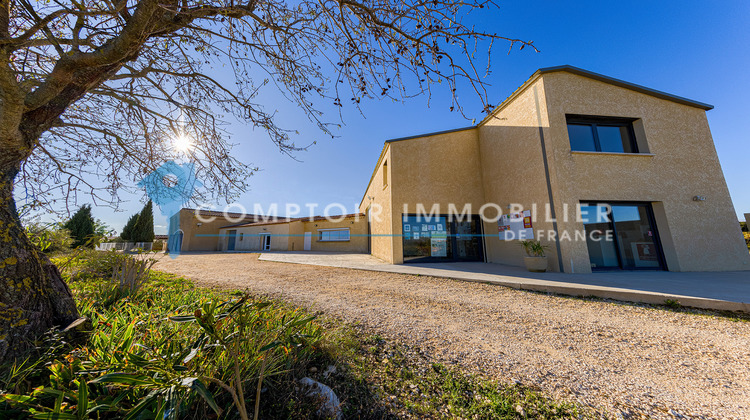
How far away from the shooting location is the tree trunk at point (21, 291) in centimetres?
134

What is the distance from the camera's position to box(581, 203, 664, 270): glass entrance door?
6.15 m

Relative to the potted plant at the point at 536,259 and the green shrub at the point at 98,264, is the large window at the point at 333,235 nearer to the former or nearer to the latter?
the potted plant at the point at 536,259

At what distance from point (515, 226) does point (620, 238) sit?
2399mm

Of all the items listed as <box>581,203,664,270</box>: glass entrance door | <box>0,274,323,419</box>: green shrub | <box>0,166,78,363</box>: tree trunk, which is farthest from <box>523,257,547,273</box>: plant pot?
<box>0,166,78,363</box>: tree trunk

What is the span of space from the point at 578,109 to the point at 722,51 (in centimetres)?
306

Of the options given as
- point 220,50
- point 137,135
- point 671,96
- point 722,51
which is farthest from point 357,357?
point 671,96

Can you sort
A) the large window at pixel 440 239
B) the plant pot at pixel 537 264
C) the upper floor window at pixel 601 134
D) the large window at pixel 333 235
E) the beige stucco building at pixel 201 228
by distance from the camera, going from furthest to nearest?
1. the beige stucco building at pixel 201 228
2. the large window at pixel 333 235
3. the large window at pixel 440 239
4. the upper floor window at pixel 601 134
5. the plant pot at pixel 537 264

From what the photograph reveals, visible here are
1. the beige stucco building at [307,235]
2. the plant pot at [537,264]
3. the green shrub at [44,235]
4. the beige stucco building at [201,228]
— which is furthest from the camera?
the beige stucco building at [201,228]

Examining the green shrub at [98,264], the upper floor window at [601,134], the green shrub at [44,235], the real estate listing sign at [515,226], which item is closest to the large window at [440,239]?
the real estate listing sign at [515,226]

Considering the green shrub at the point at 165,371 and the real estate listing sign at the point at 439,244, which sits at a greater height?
the real estate listing sign at the point at 439,244

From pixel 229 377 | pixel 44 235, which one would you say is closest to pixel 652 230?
pixel 229 377

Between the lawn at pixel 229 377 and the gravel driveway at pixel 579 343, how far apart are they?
329mm

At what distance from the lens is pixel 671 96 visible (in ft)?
23.1

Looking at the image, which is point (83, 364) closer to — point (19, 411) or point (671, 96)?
point (19, 411)
